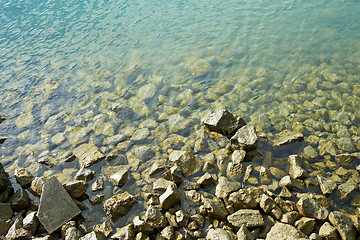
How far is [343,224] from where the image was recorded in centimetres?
492

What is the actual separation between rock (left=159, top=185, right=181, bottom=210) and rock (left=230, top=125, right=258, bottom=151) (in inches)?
86.3

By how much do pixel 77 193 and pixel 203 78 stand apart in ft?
20.4

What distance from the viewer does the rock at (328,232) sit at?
15.9 ft

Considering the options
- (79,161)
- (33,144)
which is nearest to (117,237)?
(79,161)

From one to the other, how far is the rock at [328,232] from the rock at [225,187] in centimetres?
182

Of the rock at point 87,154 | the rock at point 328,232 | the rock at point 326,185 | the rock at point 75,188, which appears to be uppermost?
the rock at point 75,188

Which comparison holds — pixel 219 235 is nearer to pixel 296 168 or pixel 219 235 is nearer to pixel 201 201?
pixel 201 201

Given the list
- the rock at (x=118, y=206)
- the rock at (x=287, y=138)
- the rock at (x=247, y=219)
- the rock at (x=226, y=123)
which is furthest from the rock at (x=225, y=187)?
the rock at (x=118, y=206)

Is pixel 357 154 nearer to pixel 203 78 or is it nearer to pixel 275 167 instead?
pixel 275 167

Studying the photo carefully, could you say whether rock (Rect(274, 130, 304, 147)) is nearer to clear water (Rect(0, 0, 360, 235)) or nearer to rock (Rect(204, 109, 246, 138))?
clear water (Rect(0, 0, 360, 235))

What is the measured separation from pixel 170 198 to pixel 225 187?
1.31 metres

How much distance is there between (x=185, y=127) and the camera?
8.23 m

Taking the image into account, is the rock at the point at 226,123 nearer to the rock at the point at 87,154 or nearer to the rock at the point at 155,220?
the rock at the point at 155,220

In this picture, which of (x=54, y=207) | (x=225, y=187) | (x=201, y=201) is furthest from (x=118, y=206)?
(x=225, y=187)
